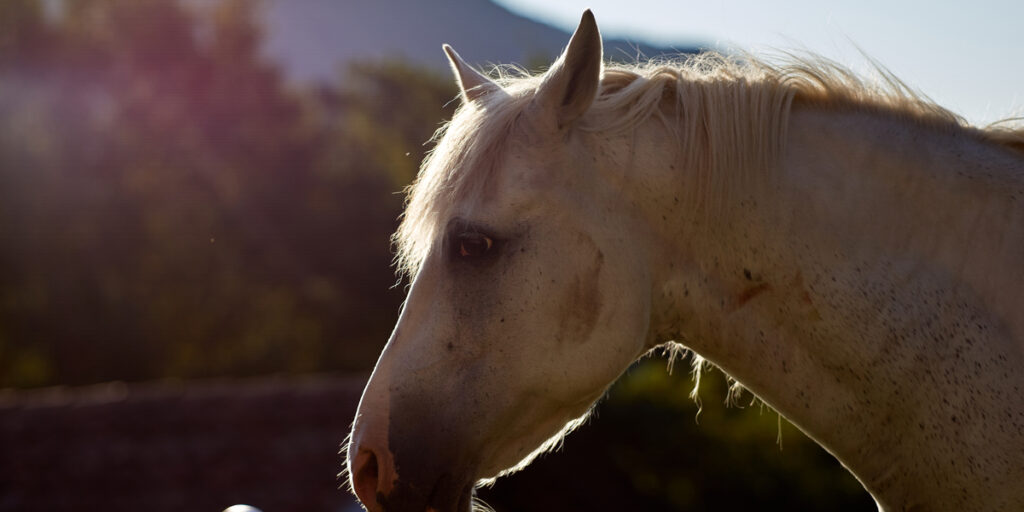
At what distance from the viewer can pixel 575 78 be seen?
2123 millimetres

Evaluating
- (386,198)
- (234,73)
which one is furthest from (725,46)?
(234,73)

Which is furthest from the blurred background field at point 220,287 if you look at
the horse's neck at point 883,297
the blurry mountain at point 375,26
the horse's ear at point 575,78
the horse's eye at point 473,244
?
the blurry mountain at point 375,26

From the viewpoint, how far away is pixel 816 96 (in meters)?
2.16

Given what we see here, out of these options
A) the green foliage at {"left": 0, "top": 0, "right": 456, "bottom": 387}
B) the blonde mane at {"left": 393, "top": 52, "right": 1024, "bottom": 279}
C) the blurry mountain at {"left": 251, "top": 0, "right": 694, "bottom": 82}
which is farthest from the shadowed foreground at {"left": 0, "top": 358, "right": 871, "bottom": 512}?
the blurry mountain at {"left": 251, "top": 0, "right": 694, "bottom": 82}

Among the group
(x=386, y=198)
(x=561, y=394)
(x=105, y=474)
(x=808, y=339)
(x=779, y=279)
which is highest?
(x=779, y=279)

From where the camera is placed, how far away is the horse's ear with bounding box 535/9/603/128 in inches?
80.1

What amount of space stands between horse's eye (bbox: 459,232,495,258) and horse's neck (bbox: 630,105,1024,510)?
412 mm

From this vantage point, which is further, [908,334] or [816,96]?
[816,96]

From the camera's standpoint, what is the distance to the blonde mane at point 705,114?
2072mm

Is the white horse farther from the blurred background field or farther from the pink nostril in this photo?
the blurred background field

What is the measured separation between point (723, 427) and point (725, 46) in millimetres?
4143

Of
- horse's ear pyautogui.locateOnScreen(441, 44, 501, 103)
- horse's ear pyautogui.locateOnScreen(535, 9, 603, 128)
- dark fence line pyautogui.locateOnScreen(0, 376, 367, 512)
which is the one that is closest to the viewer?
horse's ear pyautogui.locateOnScreen(535, 9, 603, 128)

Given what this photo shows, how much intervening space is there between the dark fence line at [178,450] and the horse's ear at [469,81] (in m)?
4.88

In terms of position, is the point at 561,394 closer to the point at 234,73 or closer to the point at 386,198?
the point at 386,198
